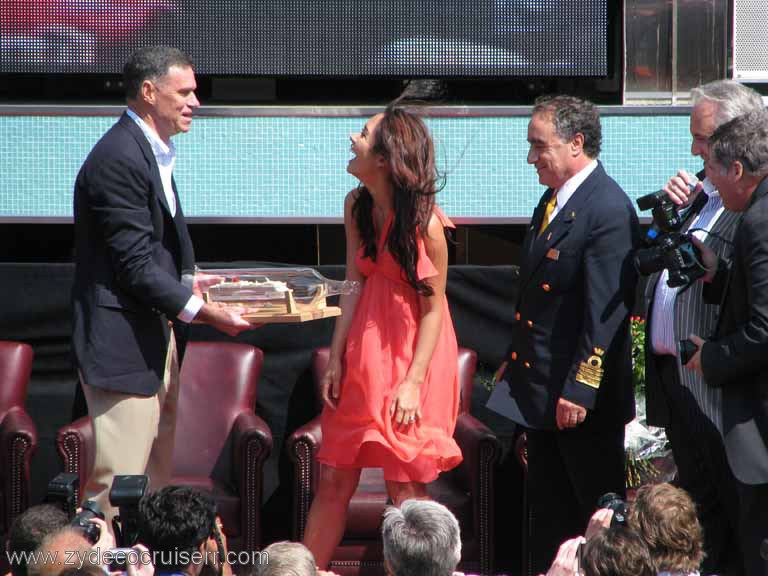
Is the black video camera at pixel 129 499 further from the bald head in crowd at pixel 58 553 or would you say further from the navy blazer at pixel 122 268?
the navy blazer at pixel 122 268

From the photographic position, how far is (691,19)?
5.10 meters

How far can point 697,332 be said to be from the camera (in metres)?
3.56

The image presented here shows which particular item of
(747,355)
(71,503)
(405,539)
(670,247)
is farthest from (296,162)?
(405,539)

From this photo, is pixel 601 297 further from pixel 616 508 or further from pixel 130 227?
pixel 130 227

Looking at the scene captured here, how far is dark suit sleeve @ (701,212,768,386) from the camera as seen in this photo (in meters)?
3.12

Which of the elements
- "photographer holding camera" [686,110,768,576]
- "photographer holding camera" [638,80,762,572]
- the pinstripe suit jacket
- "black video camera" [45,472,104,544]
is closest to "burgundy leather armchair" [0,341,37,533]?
"black video camera" [45,472,104,544]

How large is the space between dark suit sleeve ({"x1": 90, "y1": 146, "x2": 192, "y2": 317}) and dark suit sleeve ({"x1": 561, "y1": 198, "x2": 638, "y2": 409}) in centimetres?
123

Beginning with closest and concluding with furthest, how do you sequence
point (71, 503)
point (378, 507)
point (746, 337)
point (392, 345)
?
point (71, 503) < point (746, 337) < point (392, 345) < point (378, 507)

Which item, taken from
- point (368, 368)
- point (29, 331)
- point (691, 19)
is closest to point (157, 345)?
point (368, 368)

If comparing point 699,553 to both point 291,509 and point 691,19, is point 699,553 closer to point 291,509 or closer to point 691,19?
point 291,509

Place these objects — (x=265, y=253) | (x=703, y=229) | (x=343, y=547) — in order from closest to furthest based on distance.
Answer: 1. (x=703, y=229)
2. (x=343, y=547)
3. (x=265, y=253)

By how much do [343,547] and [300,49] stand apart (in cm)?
198

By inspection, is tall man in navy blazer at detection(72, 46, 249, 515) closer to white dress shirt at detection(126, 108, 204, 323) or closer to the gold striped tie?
white dress shirt at detection(126, 108, 204, 323)

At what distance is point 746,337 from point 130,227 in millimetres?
1786
